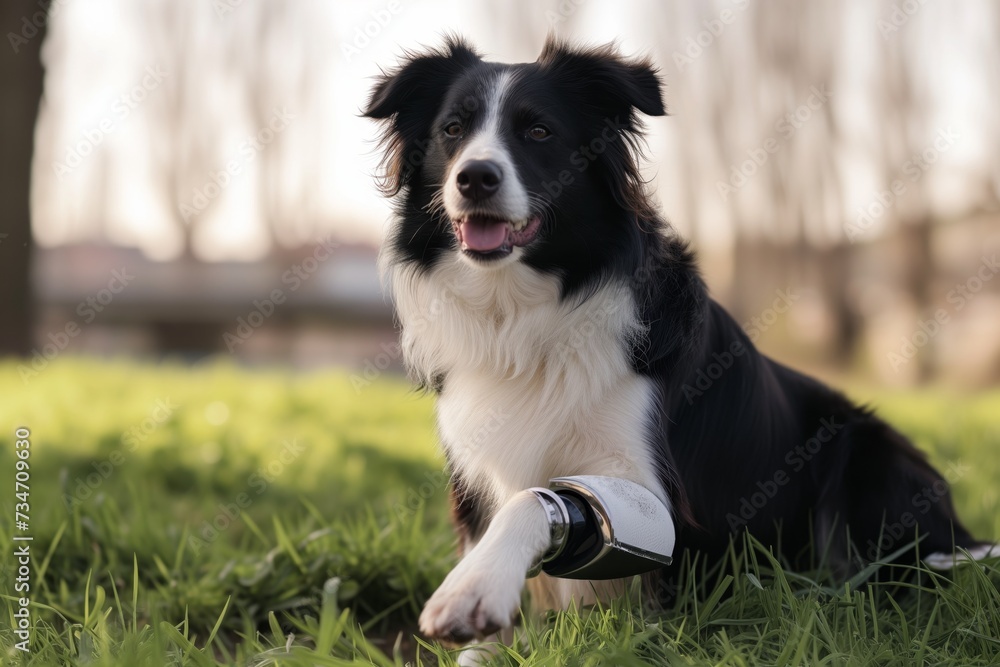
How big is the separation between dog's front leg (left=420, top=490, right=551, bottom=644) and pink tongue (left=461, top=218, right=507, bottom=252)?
0.85 metres

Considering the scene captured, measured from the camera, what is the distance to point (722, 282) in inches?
538

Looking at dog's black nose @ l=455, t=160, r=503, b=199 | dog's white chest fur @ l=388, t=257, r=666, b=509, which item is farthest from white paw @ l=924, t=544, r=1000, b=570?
dog's black nose @ l=455, t=160, r=503, b=199

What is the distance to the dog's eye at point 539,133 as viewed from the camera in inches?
110

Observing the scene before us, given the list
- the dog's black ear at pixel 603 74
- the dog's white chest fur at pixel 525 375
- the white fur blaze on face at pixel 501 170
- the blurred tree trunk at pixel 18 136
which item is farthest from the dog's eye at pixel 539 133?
the blurred tree trunk at pixel 18 136

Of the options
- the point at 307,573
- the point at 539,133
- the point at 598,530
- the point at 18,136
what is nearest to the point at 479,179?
the point at 539,133

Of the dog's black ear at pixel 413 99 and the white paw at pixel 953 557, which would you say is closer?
the white paw at pixel 953 557

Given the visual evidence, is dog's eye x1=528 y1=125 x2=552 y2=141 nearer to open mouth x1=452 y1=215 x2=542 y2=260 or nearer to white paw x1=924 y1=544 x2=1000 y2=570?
open mouth x1=452 y1=215 x2=542 y2=260

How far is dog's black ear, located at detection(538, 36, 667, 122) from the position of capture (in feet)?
9.40

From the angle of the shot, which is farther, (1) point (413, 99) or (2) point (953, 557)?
(1) point (413, 99)

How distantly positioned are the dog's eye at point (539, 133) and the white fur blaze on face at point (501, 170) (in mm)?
107

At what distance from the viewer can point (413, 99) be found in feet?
10.4

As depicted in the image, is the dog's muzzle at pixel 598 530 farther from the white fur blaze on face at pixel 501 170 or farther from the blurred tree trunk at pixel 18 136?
the blurred tree trunk at pixel 18 136

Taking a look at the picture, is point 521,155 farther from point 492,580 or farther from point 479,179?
point 492,580

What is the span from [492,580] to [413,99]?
1.92 metres
